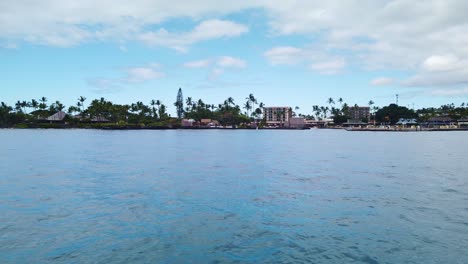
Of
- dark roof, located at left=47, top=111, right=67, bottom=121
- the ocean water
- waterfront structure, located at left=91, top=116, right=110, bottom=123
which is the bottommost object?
the ocean water

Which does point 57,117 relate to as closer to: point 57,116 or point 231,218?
point 57,116

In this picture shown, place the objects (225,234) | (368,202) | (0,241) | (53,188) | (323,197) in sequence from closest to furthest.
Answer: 1. (0,241)
2. (225,234)
3. (368,202)
4. (323,197)
5. (53,188)

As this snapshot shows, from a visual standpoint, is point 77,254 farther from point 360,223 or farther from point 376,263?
point 360,223

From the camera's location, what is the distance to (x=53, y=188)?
23.3 metres

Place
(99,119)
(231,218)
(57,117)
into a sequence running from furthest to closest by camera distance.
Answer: (99,119), (57,117), (231,218)

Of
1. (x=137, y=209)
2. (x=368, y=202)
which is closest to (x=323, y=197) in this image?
(x=368, y=202)

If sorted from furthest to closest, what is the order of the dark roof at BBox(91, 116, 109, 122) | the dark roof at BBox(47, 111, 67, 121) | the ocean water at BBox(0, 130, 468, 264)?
the dark roof at BBox(91, 116, 109, 122), the dark roof at BBox(47, 111, 67, 121), the ocean water at BBox(0, 130, 468, 264)

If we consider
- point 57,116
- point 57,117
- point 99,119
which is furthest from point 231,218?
point 57,116

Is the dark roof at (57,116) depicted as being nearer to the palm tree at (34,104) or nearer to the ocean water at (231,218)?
the palm tree at (34,104)

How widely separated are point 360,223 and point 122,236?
393 inches

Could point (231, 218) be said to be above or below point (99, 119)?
below

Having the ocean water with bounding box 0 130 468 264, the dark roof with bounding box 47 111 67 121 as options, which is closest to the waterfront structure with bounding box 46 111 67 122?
the dark roof with bounding box 47 111 67 121

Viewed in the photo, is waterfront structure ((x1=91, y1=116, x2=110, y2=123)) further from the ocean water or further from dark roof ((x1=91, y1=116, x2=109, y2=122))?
the ocean water

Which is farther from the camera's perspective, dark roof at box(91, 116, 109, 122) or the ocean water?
dark roof at box(91, 116, 109, 122)
